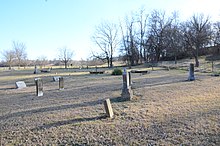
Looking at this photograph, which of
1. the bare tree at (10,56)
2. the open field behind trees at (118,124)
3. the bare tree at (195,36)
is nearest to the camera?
the open field behind trees at (118,124)

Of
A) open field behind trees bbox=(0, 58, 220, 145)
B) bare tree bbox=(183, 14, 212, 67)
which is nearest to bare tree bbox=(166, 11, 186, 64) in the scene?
bare tree bbox=(183, 14, 212, 67)

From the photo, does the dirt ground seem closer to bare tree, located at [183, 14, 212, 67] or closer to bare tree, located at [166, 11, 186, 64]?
bare tree, located at [183, 14, 212, 67]

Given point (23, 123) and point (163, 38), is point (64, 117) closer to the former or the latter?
point (23, 123)

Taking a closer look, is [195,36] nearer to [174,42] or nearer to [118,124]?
[174,42]

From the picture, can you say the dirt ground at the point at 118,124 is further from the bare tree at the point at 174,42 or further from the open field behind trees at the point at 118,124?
the bare tree at the point at 174,42

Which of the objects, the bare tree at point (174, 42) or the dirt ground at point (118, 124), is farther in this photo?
the bare tree at point (174, 42)

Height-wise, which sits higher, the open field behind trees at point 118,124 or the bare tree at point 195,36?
the bare tree at point 195,36

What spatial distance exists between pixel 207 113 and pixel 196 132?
5.57 feet

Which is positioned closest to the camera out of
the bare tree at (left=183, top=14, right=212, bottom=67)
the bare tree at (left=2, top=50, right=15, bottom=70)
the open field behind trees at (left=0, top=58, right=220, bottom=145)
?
the open field behind trees at (left=0, top=58, right=220, bottom=145)

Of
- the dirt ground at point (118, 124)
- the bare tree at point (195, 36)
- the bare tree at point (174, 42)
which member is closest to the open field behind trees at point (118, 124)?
the dirt ground at point (118, 124)

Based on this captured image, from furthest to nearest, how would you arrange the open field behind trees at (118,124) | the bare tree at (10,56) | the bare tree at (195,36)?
the bare tree at (10,56)
the bare tree at (195,36)
the open field behind trees at (118,124)

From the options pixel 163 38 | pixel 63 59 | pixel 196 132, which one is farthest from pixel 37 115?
pixel 63 59

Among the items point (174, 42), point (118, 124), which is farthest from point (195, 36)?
point (118, 124)

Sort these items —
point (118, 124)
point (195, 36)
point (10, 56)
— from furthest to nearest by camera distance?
point (10, 56) < point (195, 36) < point (118, 124)
